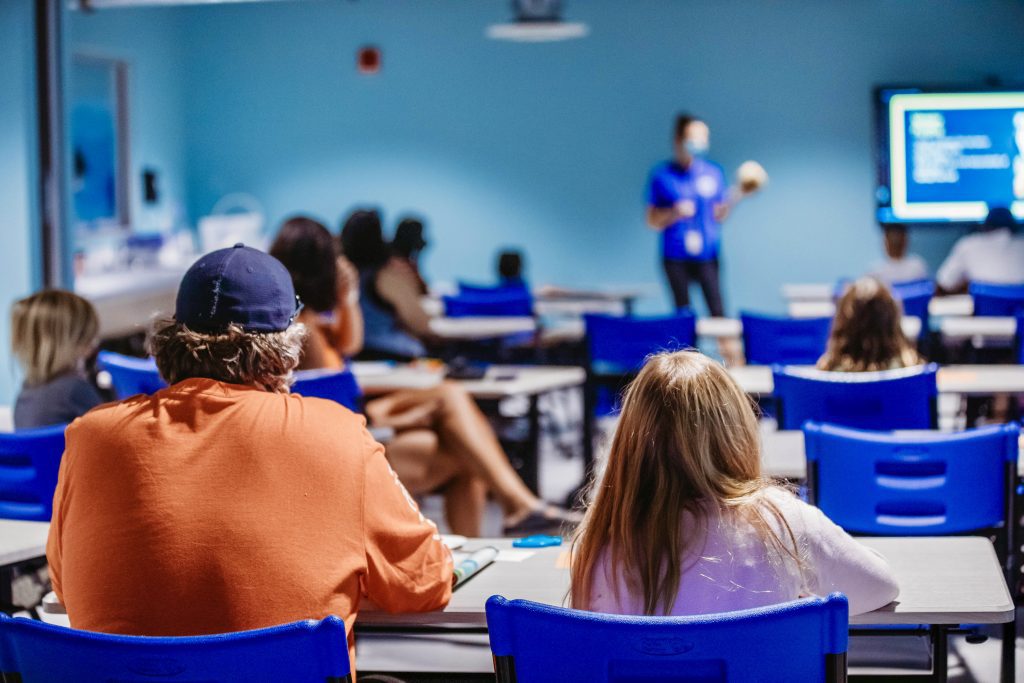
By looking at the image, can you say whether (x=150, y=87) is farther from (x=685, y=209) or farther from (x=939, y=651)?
(x=939, y=651)

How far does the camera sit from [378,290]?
17.2 feet

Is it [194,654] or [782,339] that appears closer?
[194,654]

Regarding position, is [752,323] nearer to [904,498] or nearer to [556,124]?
[904,498]

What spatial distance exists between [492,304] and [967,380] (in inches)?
138

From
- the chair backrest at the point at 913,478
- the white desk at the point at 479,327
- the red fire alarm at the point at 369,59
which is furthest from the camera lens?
the red fire alarm at the point at 369,59

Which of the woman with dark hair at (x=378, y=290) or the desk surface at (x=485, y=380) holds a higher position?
the woman with dark hair at (x=378, y=290)

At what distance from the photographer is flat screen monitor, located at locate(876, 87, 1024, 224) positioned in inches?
370

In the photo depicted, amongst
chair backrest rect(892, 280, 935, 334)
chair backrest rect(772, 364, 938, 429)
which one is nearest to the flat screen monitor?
chair backrest rect(892, 280, 935, 334)

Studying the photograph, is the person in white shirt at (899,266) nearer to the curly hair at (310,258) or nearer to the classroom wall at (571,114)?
the classroom wall at (571,114)

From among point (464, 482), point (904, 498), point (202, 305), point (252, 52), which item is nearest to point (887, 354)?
point (904, 498)

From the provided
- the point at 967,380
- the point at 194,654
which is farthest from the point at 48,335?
the point at 967,380

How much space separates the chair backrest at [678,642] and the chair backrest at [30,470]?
5.43ft

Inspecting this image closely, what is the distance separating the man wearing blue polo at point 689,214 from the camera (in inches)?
319

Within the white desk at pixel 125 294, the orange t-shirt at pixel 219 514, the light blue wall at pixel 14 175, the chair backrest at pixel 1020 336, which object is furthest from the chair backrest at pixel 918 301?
the orange t-shirt at pixel 219 514
